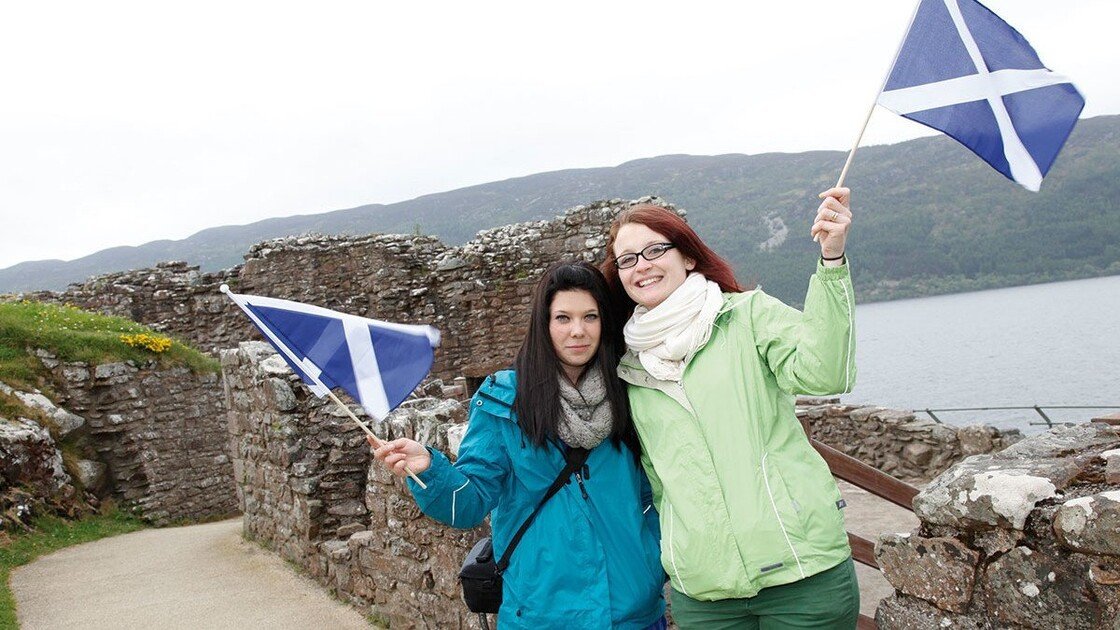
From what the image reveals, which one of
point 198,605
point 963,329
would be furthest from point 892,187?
point 198,605

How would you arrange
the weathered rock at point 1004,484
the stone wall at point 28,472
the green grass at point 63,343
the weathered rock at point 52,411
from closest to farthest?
the weathered rock at point 1004,484 < the stone wall at point 28,472 < the weathered rock at point 52,411 < the green grass at point 63,343

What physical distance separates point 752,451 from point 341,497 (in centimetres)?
578

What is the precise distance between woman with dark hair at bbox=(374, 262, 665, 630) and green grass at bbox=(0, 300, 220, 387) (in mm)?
9921

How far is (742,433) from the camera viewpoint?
2590 mm

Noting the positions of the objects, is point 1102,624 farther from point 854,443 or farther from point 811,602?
point 854,443

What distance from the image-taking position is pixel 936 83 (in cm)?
285

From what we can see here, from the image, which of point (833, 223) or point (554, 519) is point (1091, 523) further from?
point (554, 519)

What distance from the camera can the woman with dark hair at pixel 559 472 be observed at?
2934 millimetres

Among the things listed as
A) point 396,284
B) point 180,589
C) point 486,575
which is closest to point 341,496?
point 180,589

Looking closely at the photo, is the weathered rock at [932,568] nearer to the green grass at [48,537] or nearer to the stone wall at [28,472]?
the green grass at [48,537]

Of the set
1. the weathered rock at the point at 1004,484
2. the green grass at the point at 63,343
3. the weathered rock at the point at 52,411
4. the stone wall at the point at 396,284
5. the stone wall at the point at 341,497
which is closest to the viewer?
the weathered rock at the point at 1004,484

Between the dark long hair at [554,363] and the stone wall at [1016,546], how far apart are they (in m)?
0.99

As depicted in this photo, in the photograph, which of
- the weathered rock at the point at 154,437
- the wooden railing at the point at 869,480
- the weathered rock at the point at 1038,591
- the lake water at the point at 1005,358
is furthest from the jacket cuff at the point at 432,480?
the weathered rock at the point at 154,437

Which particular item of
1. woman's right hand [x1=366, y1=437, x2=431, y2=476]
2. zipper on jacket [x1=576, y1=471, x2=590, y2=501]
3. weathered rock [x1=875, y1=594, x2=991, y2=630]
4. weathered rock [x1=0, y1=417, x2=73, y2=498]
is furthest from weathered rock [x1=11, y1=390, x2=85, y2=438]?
weathered rock [x1=875, y1=594, x2=991, y2=630]
